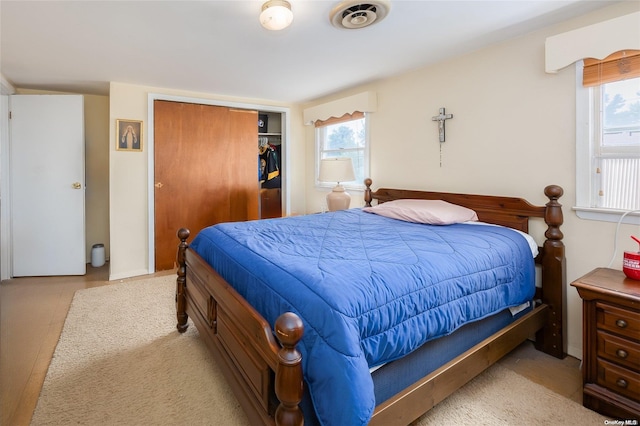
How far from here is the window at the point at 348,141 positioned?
147 inches

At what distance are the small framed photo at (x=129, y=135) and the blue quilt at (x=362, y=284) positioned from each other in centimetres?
212

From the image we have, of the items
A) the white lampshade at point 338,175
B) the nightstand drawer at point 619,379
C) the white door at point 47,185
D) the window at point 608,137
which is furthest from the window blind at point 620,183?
the white door at point 47,185

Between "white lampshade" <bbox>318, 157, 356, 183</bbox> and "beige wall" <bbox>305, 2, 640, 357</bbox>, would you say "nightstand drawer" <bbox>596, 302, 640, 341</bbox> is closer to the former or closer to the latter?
"beige wall" <bbox>305, 2, 640, 357</bbox>

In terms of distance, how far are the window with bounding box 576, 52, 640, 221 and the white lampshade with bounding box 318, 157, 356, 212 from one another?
197cm

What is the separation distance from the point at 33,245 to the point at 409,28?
4380mm

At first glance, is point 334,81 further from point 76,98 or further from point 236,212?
point 76,98

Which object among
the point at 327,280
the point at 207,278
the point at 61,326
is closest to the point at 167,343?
the point at 207,278

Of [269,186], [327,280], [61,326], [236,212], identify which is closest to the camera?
[327,280]

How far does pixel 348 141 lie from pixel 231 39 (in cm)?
196

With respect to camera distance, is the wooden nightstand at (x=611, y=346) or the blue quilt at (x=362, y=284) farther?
the wooden nightstand at (x=611, y=346)

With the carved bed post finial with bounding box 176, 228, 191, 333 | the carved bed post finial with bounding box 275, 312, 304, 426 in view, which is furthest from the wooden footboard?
the carved bed post finial with bounding box 176, 228, 191, 333

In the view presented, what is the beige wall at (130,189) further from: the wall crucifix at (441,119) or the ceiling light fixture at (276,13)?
the wall crucifix at (441,119)

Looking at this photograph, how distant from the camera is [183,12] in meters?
1.97

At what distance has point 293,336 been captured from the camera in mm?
946
